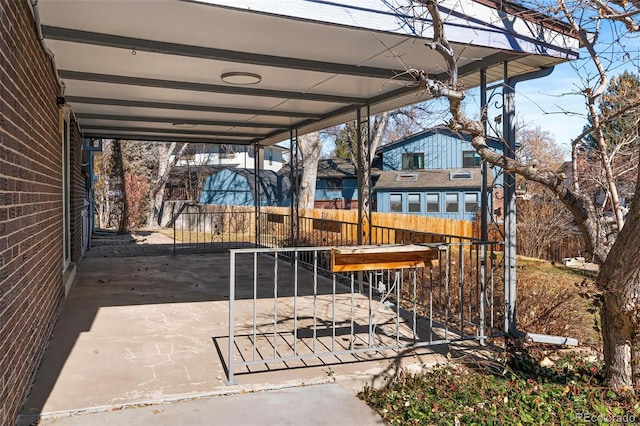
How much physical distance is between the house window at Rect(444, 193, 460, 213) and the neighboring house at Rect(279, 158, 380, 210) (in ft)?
16.0

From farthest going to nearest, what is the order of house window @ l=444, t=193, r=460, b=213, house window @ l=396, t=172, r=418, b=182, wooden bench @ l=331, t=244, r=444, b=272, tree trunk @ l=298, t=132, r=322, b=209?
house window @ l=396, t=172, r=418, b=182 → house window @ l=444, t=193, r=460, b=213 → tree trunk @ l=298, t=132, r=322, b=209 → wooden bench @ l=331, t=244, r=444, b=272

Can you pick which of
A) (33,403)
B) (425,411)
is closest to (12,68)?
(33,403)

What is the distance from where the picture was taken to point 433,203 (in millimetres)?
22703

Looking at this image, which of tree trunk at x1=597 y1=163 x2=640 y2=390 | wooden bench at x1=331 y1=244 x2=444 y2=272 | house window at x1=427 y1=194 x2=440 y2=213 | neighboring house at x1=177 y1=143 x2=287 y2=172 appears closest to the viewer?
tree trunk at x1=597 y1=163 x2=640 y2=390

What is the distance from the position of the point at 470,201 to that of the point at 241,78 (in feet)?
60.1

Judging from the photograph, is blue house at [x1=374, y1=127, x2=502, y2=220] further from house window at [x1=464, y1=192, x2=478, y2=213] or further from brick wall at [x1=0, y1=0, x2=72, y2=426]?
brick wall at [x1=0, y1=0, x2=72, y2=426]

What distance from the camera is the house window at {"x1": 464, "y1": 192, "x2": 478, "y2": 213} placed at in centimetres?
2167

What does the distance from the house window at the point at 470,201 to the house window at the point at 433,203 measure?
1209mm

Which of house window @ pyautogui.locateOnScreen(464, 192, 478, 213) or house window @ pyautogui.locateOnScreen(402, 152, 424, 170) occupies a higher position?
house window @ pyautogui.locateOnScreen(402, 152, 424, 170)

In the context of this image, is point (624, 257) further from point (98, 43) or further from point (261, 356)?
point (98, 43)

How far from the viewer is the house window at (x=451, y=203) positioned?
2217 centimetres

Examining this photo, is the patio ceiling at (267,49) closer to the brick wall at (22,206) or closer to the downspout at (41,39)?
the downspout at (41,39)

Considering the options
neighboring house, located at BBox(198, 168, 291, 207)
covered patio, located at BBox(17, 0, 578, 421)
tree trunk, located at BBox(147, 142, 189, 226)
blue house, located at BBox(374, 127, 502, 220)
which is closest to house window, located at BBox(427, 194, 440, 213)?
blue house, located at BBox(374, 127, 502, 220)

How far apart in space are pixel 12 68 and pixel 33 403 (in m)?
1.91
